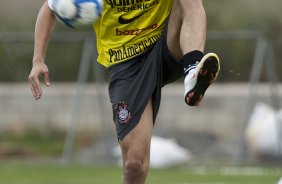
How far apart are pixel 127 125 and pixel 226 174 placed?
6.31m

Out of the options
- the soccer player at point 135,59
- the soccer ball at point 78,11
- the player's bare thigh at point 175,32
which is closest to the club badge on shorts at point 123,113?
the soccer player at point 135,59

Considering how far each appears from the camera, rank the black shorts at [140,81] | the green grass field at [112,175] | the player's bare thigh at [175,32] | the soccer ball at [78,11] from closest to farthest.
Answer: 1. the soccer ball at [78,11]
2. the player's bare thigh at [175,32]
3. the black shorts at [140,81]
4. the green grass field at [112,175]

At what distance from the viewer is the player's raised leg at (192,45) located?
6.60 m

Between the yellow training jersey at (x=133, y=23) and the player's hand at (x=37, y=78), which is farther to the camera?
the yellow training jersey at (x=133, y=23)

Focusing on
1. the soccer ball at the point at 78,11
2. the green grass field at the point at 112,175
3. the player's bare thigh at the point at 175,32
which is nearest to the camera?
the soccer ball at the point at 78,11

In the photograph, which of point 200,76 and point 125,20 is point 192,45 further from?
point 125,20

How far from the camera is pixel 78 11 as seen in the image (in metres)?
6.79

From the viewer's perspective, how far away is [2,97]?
17.2m

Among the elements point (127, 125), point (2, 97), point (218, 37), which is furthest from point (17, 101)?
point (127, 125)

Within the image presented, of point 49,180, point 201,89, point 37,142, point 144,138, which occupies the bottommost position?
point 37,142

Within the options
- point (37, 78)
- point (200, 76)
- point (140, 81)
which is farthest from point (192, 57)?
point (37, 78)

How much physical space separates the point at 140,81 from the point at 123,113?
265 mm

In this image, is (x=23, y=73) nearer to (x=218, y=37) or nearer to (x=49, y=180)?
(x=218, y=37)

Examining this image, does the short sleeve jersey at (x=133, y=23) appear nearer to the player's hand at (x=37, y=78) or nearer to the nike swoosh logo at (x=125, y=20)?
the nike swoosh logo at (x=125, y=20)
